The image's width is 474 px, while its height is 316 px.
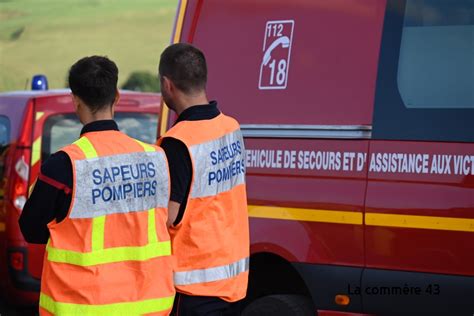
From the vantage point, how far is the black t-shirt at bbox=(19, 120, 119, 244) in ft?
11.9

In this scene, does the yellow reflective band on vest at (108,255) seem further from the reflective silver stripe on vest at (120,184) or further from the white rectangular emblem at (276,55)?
the white rectangular emblem at (276,55)

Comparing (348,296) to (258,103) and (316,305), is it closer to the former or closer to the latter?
(316,305)

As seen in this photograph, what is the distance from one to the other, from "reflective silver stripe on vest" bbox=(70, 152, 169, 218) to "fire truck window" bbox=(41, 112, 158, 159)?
4.12 meters

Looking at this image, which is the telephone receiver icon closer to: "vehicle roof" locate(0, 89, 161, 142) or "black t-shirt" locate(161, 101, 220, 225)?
"black t-shirt" locate(161, 101, 220, 225)

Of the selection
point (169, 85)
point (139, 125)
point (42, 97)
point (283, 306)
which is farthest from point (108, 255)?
point (139, 125)

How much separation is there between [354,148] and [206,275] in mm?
1360

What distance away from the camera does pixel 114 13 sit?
32125mm

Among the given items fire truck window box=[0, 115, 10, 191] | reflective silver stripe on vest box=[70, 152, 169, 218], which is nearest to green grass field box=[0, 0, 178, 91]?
fire truck window box=[0, 115, 10, 191]

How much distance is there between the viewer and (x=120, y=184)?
376 cm

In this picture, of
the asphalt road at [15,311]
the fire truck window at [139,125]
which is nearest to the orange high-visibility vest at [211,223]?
the fire truck window at [139,125]

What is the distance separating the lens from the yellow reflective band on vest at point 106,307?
3.68m

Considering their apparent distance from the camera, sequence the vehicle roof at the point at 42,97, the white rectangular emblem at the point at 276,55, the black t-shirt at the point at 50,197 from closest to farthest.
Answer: the black t-shirt at the point at 50,197 < the white rectangular emblem at the point at 276,55 < the vehicle roof at the point at 42,97

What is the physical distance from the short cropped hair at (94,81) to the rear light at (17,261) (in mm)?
4078

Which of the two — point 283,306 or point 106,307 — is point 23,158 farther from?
point 106,307
